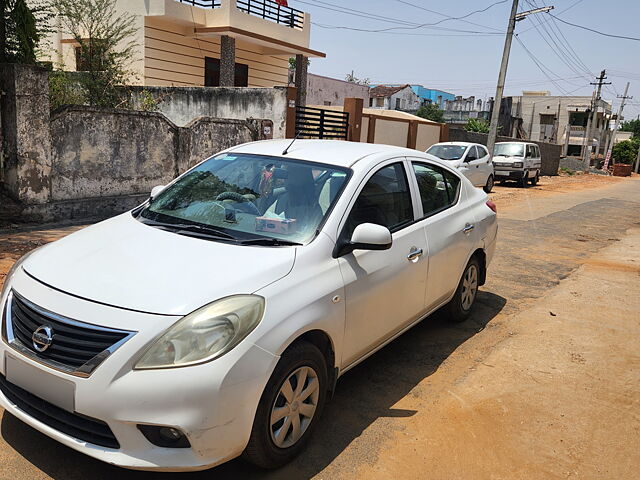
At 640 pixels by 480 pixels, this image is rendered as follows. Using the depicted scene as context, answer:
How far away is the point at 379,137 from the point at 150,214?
1731 cm

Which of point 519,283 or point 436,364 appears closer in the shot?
point 436,364

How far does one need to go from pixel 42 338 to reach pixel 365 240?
1.74m

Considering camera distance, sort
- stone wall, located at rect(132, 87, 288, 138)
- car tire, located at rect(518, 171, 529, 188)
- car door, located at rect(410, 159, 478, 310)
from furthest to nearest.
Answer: car tire, located at rect(518, 171, 529, 188)
stone wall, located at rect(132, 87, 288, 138)
car door, located at rect(410, 159, 478, 310)

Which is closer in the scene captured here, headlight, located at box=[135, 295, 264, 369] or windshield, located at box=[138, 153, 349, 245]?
headlight, located at box=[135, 295, 264, 369]

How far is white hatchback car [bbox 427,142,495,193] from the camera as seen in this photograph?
17064mm

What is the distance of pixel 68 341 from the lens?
8.20 feet

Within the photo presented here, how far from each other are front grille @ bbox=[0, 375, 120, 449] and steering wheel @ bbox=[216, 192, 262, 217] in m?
1.54

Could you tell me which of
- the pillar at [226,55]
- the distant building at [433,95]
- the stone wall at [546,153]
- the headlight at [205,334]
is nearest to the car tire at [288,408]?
the headlight at [205,334]

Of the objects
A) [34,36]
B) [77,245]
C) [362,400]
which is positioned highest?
[34,36]

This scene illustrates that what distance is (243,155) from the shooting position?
4102 millimetres

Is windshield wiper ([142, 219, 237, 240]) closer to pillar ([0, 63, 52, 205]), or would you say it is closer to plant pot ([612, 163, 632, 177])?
pillar ([0, 63, 52, 205])

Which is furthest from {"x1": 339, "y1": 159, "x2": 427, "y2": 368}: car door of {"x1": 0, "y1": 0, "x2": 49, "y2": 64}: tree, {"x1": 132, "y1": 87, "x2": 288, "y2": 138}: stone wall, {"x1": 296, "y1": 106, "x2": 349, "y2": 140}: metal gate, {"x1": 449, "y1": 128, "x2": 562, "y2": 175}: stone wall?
{"x1": 449, "y1": 128, "x2": 562, "y2": 175}: stone wall

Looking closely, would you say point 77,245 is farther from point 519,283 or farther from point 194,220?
point 519,283

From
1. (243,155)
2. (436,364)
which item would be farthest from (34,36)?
(436,364)
